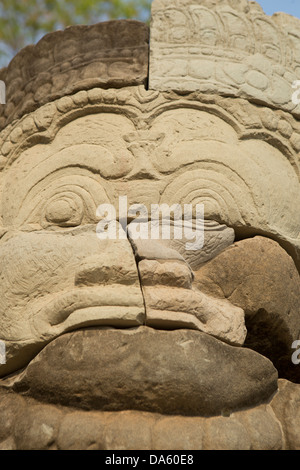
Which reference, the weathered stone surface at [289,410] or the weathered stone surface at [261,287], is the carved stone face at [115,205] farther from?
the weathered stone surface at [289,410]

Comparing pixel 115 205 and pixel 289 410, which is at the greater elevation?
pixel 115 205

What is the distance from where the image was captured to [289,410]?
8.33 ft

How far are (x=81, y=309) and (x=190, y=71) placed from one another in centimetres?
161

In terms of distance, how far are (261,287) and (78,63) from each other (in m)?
1.72

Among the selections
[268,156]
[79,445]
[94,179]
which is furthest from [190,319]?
[268,156]

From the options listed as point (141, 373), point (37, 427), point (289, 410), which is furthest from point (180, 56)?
point (37, 427)

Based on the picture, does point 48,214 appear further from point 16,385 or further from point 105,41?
point 105,41

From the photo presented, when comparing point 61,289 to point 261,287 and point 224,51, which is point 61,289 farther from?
A: point 224,51

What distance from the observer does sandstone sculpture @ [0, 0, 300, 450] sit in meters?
2.32

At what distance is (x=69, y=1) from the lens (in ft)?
20.6

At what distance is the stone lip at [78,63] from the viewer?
3.38m

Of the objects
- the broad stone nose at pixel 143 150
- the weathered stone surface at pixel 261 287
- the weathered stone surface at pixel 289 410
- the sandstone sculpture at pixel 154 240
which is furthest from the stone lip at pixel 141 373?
the broad stone nose at pixel 143 150

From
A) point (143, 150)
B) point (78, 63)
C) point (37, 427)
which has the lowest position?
point (37, 427)

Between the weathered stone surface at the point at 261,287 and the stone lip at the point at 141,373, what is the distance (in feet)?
1.46
